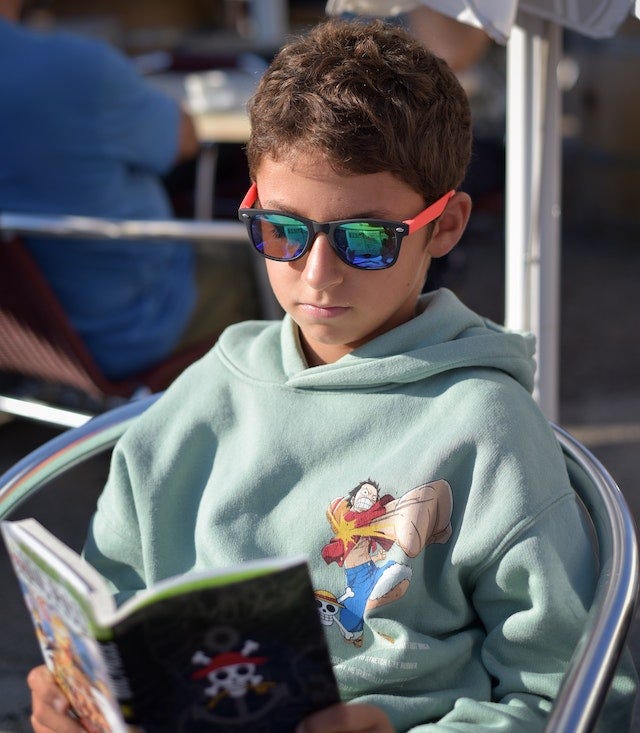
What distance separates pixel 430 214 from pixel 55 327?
1.57m

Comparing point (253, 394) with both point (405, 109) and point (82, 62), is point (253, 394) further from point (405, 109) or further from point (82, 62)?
point (82, 62)

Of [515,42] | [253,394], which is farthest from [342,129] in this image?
[515,42]

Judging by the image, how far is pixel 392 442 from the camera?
58.3 inches

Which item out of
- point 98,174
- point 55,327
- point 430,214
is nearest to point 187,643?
point 430,214

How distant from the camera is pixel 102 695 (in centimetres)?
116

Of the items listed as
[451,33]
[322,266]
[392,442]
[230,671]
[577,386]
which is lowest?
[577,386]

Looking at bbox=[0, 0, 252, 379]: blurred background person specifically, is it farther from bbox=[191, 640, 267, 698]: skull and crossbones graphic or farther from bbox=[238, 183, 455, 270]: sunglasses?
bbox=[191, 640, 267, 698]: skull and crossbones graphic

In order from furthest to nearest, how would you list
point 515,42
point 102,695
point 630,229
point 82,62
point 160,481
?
1. point 630,229
2. point 82,62
3. point 515,42
4. point 160,481
5. point 102,695

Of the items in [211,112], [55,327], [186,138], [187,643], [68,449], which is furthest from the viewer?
[211,112]

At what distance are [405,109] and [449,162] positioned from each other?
114 millimetres

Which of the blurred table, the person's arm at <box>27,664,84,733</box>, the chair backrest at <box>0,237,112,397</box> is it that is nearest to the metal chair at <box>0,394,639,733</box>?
the person's arm at <box>27,664,84,733</box>

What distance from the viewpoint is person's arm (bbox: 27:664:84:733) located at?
1.32 m

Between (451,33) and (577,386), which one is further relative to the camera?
(577,386)

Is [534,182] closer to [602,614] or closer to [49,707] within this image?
[602,614]
